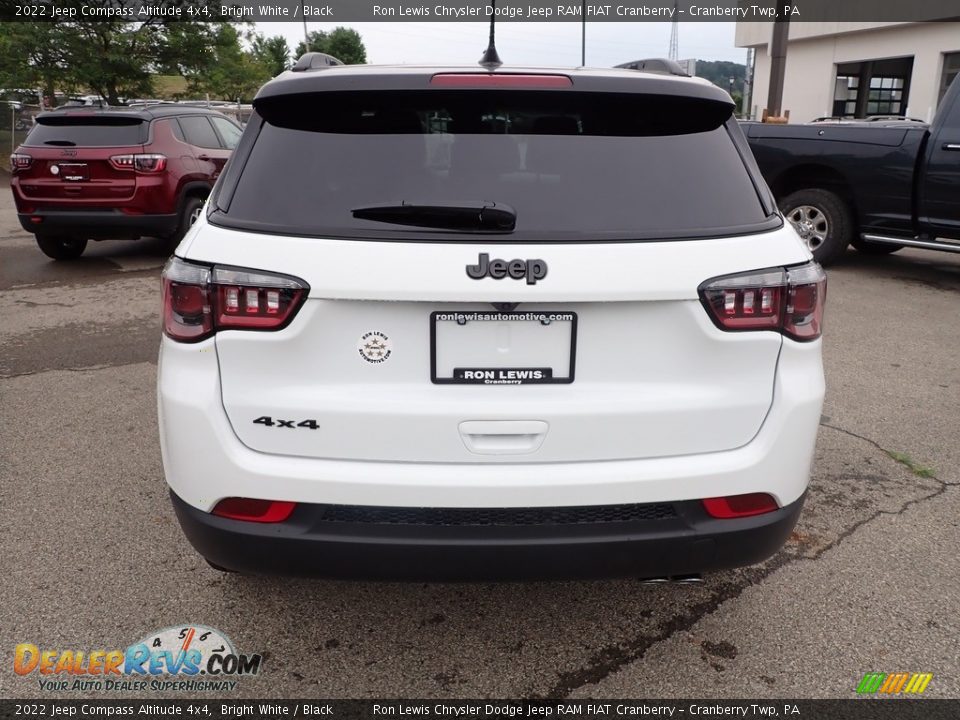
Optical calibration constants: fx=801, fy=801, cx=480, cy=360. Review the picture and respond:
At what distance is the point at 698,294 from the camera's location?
2035 millimetres

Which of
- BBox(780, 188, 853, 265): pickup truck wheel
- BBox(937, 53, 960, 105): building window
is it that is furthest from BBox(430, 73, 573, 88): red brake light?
BBox(937, 53, 960, 105): building window

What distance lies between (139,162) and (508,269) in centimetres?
772

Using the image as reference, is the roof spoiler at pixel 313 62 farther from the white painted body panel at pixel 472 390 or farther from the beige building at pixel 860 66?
the beige building at pixel 860 66

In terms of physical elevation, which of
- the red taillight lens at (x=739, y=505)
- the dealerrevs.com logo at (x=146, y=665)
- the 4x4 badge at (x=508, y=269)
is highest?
the 4x4 badge at (x=508, y=269)

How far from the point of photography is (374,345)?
2027 millimetres

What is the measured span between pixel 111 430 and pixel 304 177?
2.77m

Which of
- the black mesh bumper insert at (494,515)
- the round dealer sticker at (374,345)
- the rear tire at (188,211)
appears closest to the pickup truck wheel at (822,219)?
the rear tire at (188,211)

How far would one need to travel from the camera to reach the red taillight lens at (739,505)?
2150 millimetres

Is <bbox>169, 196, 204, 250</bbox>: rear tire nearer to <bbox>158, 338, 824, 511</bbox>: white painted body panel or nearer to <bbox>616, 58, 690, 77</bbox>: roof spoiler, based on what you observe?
<bbox>616, 58, 690, 77</bbox>: roof spoiler

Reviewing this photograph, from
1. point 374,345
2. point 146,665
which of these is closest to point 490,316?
point 374,345

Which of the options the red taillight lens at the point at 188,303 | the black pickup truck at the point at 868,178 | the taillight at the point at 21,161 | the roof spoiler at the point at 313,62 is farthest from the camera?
the taillight at the point at 21,161

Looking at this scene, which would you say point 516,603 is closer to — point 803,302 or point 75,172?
point 803,302

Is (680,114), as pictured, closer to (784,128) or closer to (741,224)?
(741,224)

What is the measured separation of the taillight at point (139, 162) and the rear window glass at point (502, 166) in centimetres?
699
